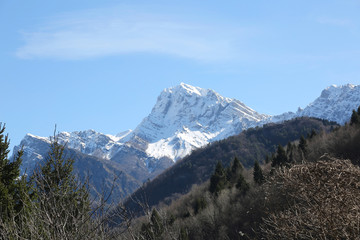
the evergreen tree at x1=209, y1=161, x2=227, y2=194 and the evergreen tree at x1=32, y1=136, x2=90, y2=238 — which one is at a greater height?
the evergreen tree at x1=32, y1=136, x2=90, y2=238

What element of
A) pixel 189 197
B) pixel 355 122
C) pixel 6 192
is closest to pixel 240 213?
pixel 355 122

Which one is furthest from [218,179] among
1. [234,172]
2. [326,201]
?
[326,201]

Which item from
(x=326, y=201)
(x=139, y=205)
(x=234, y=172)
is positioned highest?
(x=139, y=205)

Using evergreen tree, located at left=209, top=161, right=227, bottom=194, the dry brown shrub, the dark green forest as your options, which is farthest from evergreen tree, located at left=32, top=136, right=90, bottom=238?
evergreen tree, located at left=209, top=161, right=227, bottom=194

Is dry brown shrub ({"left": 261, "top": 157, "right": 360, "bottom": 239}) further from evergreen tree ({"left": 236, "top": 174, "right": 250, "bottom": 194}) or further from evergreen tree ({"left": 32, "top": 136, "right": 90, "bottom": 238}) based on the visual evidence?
evergreen tree ({"left": 236, "top": 174, "right": 250, "bottom": 194})

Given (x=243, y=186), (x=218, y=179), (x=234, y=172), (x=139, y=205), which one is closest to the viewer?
(x=139, y=205)

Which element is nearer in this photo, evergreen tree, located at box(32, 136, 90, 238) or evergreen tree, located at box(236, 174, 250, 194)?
evergreen tree, located at box(32, 136, 90, 238)

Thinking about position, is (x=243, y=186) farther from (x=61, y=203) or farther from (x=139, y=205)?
(x=61, y=203)

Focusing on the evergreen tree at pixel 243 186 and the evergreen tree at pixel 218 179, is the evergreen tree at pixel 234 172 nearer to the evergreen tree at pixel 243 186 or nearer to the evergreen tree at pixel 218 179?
the evergreen tree at pixel 218 179

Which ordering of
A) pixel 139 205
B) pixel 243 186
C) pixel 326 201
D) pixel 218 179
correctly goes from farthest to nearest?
pixel 218 179 < pixel 243 186 < pixel 139 205 < pixel 326 201

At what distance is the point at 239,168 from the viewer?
102 m

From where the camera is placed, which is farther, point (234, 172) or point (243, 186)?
point (234, 172)

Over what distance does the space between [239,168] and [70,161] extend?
7929 centimetres

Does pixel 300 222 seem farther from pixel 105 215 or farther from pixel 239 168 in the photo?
pixel 239 168
